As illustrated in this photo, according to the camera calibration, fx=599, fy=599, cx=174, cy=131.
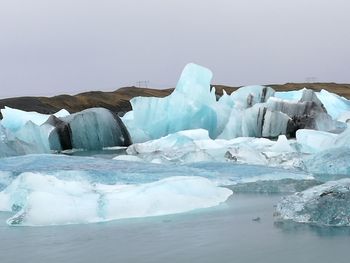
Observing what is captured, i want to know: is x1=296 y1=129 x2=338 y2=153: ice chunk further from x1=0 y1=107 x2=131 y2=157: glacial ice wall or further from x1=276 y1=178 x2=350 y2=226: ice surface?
x1=276 y1=178 x2=350 y2=226: ice surface

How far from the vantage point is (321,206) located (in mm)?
5402

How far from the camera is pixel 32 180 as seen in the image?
23.4 feet

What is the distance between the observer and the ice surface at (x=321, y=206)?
5.27 m

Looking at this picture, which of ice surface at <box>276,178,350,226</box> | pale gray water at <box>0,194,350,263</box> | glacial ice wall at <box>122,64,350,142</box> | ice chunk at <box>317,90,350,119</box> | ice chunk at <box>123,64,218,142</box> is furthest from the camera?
ice chunk at <box>317,90,350,119</box>

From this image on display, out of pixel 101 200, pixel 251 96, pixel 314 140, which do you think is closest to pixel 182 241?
pixel 101 200

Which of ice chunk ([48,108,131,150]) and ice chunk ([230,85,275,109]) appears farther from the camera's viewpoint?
ice chunk ([230,85,275,109])

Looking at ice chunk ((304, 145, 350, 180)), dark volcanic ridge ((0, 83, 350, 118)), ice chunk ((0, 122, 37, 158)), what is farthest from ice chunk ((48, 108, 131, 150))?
dark volcanic ridge ((0, 83, 350, 118))

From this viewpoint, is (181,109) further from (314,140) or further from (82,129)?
(314,140)

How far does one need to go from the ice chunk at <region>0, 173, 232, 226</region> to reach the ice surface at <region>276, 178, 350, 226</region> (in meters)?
1.35

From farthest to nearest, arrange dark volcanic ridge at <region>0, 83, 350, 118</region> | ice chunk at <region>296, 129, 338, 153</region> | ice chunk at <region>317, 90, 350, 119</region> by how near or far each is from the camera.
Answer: dark volcanic ridge at <region>0, 83, 350, 118</region> < ice chunk at <region>317, 90, 350, 119</region> < ice chunk at <region>296, 129, 338, 153</region>

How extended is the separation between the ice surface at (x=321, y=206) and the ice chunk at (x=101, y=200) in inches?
53.0

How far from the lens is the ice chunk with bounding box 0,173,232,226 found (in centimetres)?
611

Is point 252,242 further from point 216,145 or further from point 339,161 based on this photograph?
point 216,145

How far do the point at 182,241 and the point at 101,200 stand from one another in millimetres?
1746
